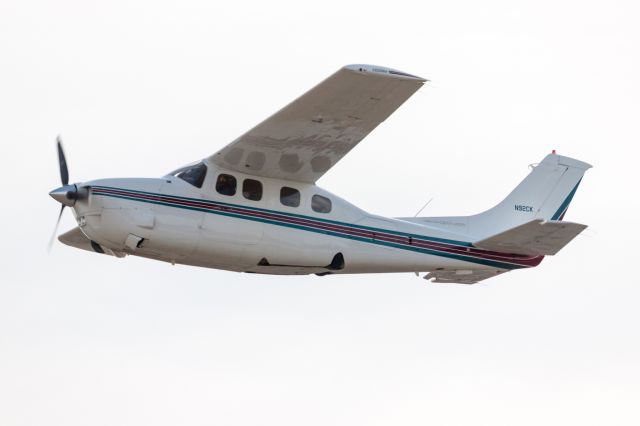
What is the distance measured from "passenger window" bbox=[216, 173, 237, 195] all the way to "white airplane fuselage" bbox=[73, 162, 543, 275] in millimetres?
83

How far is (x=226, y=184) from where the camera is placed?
894 inches

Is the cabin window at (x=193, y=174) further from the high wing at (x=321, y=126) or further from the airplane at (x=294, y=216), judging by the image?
the high wing at (x=321, y=126)

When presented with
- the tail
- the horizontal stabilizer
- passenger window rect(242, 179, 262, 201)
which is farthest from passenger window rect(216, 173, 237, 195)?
the tail

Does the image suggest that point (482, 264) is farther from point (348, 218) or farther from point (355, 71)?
point (355, 71)

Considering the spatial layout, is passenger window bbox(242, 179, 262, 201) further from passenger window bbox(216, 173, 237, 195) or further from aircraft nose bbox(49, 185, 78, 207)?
aircraft nose bbox(49, 185, 78, 207)

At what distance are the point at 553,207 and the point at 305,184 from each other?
5260mm

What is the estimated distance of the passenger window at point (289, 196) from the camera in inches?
908

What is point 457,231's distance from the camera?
82.1 ft

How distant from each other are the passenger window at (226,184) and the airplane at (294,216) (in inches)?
0.6

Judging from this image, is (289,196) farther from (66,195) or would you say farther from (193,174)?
(66,195)

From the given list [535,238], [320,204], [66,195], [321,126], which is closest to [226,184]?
[320,204]

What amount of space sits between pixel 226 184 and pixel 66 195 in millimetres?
2473

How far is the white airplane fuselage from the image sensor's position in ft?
72.2

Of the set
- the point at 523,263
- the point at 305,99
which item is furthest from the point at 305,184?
the point at 523,263
